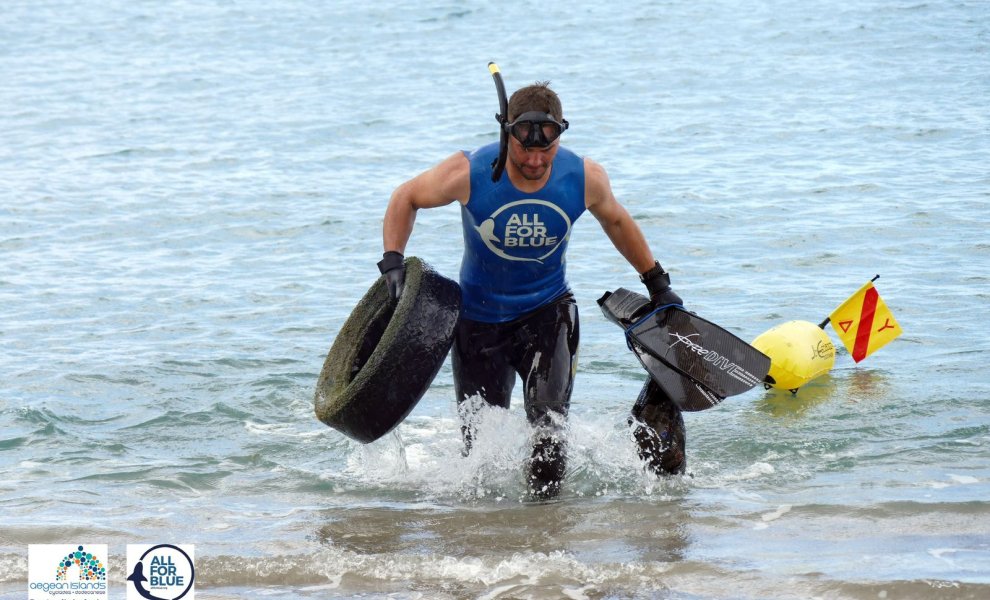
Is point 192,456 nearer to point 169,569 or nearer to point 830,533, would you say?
point 169,569

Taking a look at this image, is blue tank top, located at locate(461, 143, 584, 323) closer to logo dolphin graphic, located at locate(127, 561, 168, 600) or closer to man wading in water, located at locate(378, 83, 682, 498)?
man wading in water, located at locate(378, 83, 682, 498)

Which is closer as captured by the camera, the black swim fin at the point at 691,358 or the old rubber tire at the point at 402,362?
the old rubber tire at the point at 402,362

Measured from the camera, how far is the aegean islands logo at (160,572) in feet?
18.1

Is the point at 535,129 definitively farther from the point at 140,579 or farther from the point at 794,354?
the point at 794,354

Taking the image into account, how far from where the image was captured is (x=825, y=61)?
2380 centimetres

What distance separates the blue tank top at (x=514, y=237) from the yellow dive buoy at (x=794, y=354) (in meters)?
2.43

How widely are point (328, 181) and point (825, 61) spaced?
36.4 feet

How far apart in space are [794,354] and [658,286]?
219 centimetres

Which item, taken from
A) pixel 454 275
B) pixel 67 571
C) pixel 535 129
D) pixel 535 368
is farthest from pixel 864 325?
pixel 67 571

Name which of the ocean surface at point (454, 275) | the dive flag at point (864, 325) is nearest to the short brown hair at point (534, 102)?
the ocean surface at point (454, 275)

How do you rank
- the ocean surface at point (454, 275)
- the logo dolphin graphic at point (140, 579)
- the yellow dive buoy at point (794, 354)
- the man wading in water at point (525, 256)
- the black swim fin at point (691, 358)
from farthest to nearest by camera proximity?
the yellow dive buoy at point (794, 354)
the black swim fin at point (691, 358)
the man wading in water at point (525, 256)
the ocean surface at point (454, 275)
the logo dolphin graphic at point (140, 579)

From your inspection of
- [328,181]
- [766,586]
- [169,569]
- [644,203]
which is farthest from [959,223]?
[169,569]

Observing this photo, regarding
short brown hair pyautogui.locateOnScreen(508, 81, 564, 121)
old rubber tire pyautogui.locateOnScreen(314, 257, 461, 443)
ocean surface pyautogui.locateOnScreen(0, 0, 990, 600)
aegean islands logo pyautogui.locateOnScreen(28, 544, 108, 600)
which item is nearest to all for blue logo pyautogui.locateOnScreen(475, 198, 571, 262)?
old rubber tire pyautogui.locateOnScreen(314, 257, 461, 443)

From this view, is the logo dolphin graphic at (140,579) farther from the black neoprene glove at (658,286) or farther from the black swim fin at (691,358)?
the black neoprene glove at (658,286)
